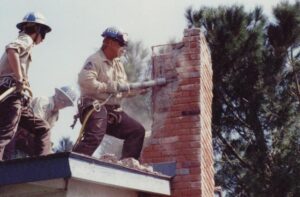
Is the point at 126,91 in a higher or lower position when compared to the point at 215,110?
lower

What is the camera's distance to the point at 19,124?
5.36m

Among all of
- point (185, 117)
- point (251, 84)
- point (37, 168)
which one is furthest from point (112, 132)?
point (251, 84)

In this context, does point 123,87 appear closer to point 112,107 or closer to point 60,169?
point 112,107

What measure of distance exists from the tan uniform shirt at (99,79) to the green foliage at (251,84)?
4475 mm

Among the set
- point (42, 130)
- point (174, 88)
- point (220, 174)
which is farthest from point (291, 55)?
point (42, 130)

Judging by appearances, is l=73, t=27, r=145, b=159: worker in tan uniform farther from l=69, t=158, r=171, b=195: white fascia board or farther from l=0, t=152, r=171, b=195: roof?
l=0, t=152, r=171, b=195: roof

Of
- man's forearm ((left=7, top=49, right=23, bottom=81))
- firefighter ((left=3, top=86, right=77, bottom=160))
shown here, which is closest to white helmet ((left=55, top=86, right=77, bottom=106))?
firefighter ((left=3, top=86, right=77, bottom=160))

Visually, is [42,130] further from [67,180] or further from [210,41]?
[210,41]

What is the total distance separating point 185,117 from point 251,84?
4652mm

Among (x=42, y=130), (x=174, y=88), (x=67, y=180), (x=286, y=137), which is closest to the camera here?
(x=67, y=180)

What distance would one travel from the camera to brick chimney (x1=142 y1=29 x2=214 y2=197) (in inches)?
216

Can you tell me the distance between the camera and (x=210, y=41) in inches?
392

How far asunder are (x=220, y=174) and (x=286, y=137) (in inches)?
44.8

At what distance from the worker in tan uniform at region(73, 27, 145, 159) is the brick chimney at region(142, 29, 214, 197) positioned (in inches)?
9.7
